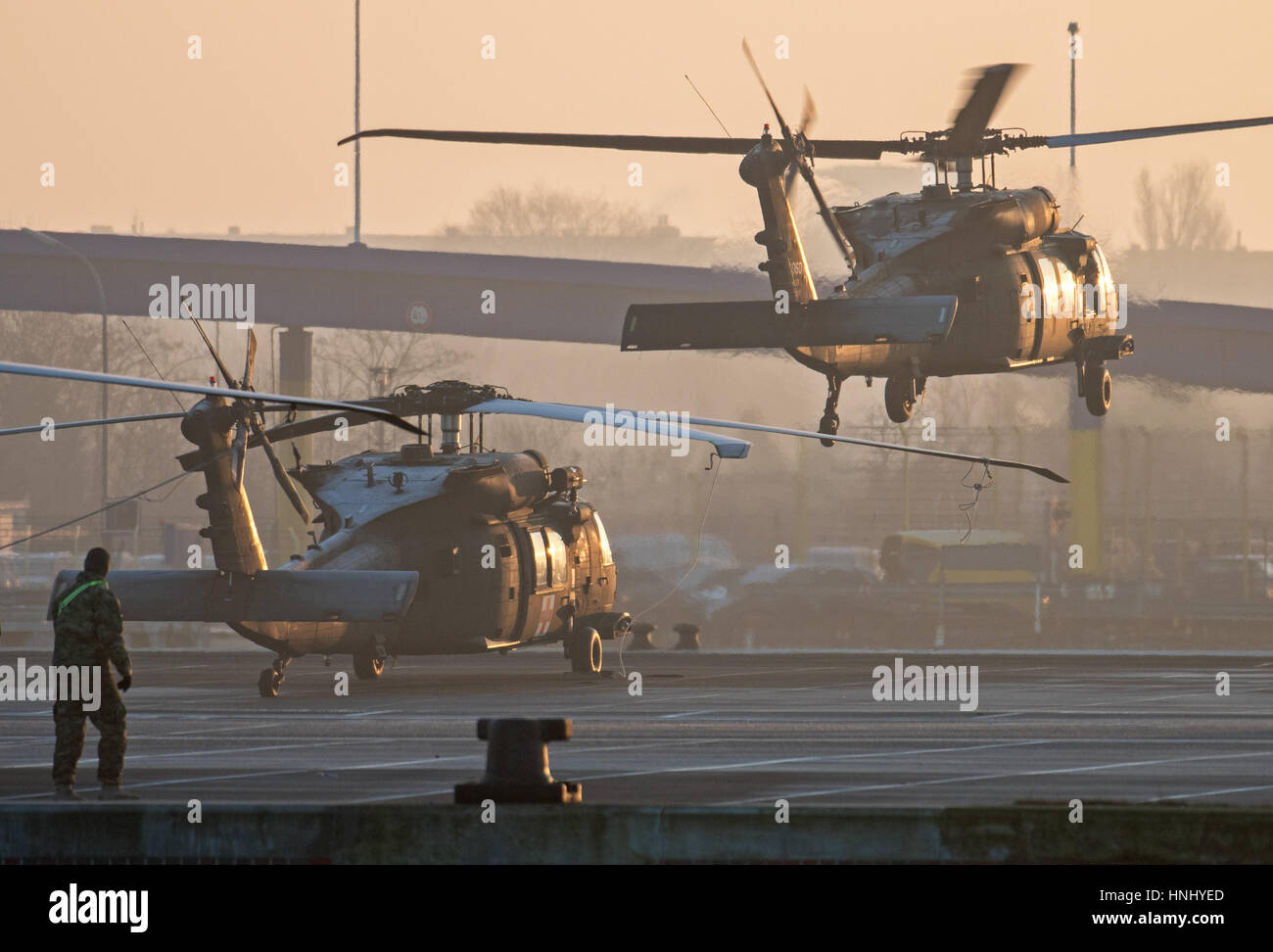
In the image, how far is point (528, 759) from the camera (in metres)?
16.5

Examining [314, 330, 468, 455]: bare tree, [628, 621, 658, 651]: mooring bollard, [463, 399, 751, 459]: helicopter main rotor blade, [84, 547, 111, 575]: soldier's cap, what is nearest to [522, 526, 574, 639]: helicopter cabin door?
[628, 621, 658, 651]: mooring bollard

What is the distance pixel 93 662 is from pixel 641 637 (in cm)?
2592

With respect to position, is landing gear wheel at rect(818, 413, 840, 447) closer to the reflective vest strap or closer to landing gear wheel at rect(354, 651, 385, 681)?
landing gear wheel at rect(354, 651, 385, 681)

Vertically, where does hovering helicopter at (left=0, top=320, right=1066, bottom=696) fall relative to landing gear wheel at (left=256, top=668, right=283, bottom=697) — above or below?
above

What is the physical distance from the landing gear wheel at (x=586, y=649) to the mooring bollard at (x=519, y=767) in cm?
2100

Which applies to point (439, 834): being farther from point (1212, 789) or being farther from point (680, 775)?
point (1212, 789)

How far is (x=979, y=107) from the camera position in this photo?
33.1 metres

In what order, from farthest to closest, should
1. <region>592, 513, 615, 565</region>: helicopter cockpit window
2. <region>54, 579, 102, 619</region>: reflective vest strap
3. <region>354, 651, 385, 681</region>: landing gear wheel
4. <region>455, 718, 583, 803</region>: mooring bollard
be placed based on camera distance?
<region>592, 513, 615, 565</region>: helicopter cockpit window, <region>354, 651, 385, 681</region>: landing gear wheel, <region>54, 579, 102, 619</region>: reflective vest strap, <region>455, 718, 583, 803</region>: mooring bollard

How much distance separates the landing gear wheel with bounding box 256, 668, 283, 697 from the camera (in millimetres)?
33906

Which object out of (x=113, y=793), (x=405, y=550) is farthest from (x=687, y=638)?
(x=113, y=793)

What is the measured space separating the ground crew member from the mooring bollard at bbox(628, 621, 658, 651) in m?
21.7

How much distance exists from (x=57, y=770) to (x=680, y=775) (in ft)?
20.3

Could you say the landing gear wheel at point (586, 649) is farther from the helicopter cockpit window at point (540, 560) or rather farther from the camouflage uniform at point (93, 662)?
the camouflage uniform at point (93, 662)
